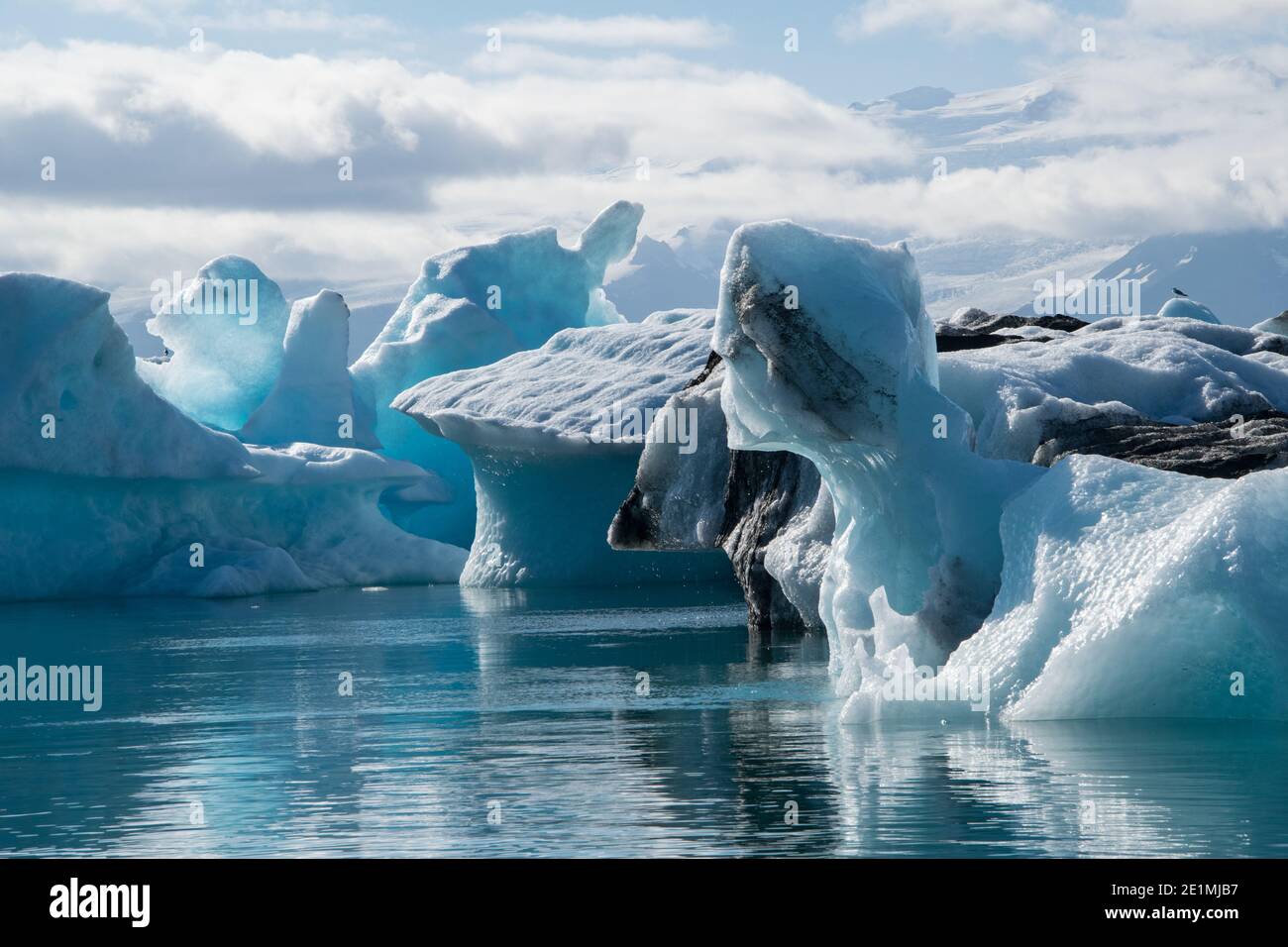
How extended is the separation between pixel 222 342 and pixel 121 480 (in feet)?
23.1

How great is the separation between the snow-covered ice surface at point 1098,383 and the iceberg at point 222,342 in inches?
700

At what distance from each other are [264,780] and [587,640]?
7.31 metres

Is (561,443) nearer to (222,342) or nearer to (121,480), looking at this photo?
(121,480)

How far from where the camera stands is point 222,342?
101 ft

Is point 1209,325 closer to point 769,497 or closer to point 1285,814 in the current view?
point 769,497

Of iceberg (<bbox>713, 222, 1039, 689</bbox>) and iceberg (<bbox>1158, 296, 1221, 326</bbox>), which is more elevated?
iceberg (<bbox>1158, 296, 1221, 326</bbox>)

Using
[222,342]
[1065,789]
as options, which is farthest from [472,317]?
[1065,789]

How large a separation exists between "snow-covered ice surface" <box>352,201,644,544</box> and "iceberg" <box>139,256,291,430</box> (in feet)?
6.56

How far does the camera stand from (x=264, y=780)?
7121 millimetres

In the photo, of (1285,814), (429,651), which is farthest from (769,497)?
(1285,814)

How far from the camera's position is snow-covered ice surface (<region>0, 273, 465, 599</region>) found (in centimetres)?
2252
